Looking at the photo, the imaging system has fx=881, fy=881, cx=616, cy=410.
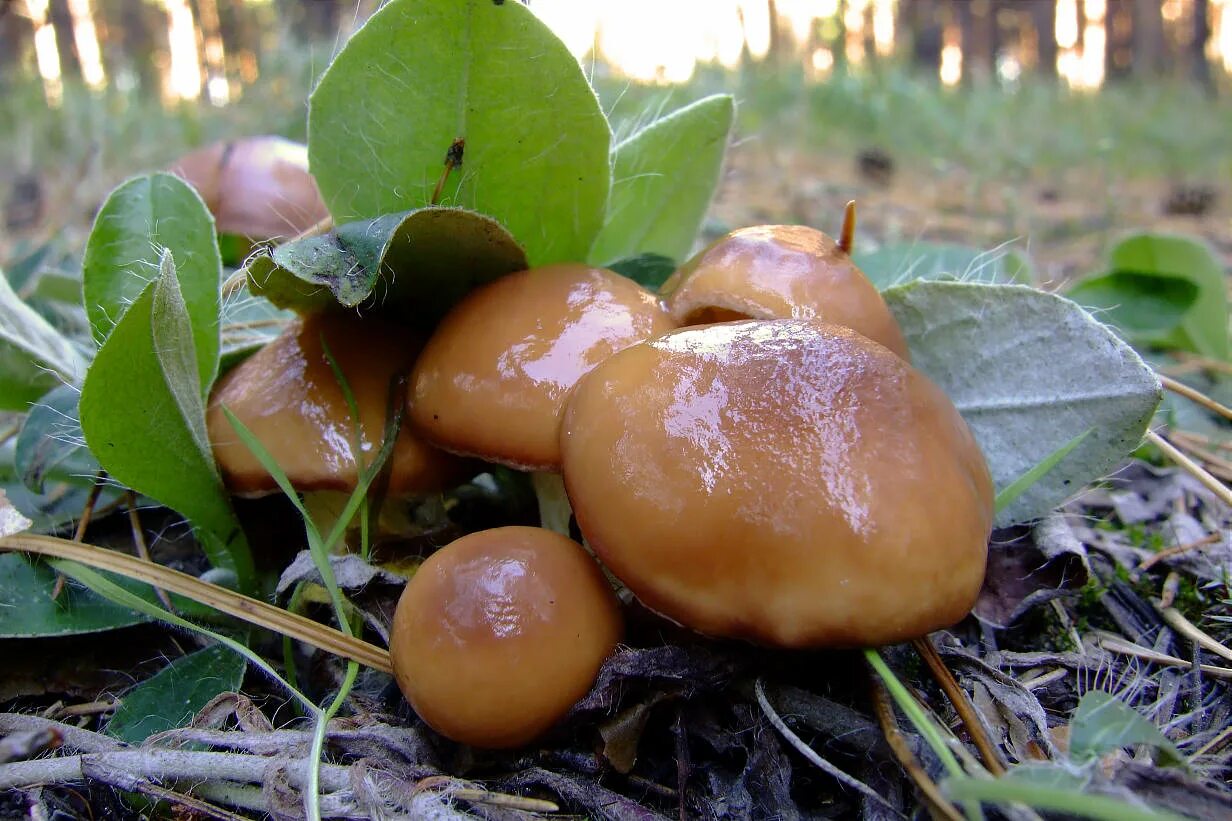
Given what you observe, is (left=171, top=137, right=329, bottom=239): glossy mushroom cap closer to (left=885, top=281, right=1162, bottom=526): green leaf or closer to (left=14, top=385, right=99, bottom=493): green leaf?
(left=14, top=385, right=99, bottom=493): green leaf

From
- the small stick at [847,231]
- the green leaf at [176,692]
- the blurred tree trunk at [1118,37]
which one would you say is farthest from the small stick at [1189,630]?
the blurred tree trunk at [1118,37]

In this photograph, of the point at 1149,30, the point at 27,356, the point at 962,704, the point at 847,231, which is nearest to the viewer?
the point at 962,704

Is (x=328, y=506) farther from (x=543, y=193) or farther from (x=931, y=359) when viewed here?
(x=931, y=359)

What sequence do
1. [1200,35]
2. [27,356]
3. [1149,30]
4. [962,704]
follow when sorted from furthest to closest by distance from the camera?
1. [1149,30]
2. [1200,35]
3. [27,356]
4. [962,704]

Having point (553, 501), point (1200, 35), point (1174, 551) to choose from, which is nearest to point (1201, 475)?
point (1174, 551)

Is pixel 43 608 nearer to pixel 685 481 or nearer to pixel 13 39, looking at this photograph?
pixel 685 481

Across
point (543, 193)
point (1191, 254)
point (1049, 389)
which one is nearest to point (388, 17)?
point (543, 193)
